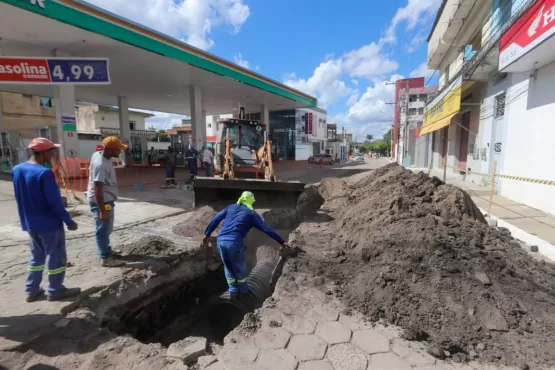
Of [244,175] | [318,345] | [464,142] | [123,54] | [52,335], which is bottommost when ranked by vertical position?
[318,345]

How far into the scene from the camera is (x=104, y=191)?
385 cm

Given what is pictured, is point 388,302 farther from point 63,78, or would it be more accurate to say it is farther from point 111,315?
point 63,78

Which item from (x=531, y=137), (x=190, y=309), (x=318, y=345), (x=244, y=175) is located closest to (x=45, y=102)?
(x=244, y=175)

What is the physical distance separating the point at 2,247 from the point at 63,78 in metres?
3.43

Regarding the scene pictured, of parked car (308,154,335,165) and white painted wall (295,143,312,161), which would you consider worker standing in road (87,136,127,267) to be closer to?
parked car (308,154,335,165)

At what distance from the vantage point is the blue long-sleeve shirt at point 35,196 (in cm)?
289

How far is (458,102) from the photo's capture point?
10945 mm

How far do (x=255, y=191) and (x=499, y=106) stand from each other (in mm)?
8614

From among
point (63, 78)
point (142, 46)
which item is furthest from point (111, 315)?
point (142, 46)

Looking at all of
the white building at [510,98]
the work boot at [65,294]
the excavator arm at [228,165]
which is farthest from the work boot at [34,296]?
the white building at [510,98]

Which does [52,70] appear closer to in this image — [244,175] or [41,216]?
[41,216]

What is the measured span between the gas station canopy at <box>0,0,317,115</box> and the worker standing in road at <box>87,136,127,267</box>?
6010mm

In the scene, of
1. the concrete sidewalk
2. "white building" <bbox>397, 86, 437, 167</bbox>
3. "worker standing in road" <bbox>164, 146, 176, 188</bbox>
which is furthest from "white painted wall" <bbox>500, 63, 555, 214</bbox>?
"white building" <bbox>397, 86, 437, 167</bbox>

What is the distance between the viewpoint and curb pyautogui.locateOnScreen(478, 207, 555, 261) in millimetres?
4516
